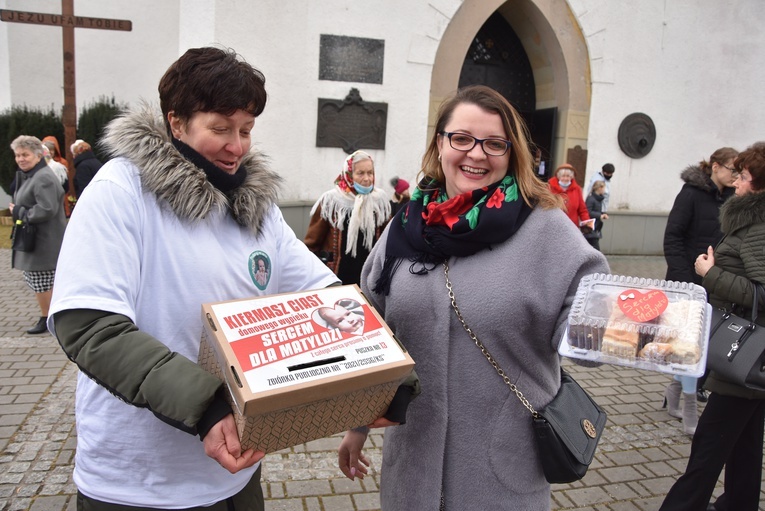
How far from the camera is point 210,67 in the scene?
5.23 feet

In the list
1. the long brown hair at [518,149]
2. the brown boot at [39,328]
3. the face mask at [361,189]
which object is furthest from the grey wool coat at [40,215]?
the long brown hair at [518,149]

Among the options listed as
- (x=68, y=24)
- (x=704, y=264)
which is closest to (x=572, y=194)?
(x=704, y=264)

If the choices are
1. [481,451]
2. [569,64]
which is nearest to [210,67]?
[481,451]

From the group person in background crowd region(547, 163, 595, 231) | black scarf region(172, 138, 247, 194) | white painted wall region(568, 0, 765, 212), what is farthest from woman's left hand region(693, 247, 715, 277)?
white painted wall region(568, 0, 765, 212)

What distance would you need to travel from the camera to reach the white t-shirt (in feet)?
4.81

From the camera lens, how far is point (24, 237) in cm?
584

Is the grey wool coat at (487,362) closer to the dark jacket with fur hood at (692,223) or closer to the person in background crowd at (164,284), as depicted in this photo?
the person in background crowd at (164,284)

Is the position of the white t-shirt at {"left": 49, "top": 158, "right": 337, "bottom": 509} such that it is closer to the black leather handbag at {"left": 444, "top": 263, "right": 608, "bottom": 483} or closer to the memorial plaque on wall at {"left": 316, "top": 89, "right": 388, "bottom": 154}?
the black leather handbag at {"left": 444, "top": 263, "right": 608, "bottom": 483}

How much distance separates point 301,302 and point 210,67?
2.23 ft

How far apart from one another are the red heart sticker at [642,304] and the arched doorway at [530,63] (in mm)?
9014

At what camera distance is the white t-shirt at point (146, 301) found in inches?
57.7

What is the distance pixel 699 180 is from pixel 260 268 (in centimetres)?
396

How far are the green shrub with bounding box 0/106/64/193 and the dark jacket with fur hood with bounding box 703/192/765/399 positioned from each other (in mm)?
12434

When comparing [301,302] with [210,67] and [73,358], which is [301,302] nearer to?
[73,358]
